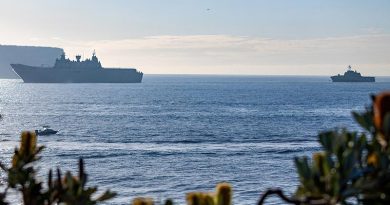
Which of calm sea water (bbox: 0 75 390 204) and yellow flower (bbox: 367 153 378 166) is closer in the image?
yellow flower (bbox: 367 153 378 166)

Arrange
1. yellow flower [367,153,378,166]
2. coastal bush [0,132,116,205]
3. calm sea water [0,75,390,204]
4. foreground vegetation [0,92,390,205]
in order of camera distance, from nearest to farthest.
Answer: foreground vegetation [0,92,390,205]
yellow flower [367,153,378,166]
coastal bush [0,132,116,205]
calm sea water [0,75,390,204]

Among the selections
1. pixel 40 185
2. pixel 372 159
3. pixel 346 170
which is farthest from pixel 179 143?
pixel 346 170

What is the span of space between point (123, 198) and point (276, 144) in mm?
40381

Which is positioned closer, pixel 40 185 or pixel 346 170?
pixel 346 170

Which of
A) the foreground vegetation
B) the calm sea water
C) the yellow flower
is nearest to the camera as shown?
the foreground vegetation

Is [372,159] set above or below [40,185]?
above

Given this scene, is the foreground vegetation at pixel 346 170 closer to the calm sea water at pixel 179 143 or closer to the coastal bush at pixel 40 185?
the coastal bush at pixel 40 185

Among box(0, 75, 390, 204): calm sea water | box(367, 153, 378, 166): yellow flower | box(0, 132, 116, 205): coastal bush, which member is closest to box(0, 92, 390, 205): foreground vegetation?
box(367, 153, 378, 166): yellow flower

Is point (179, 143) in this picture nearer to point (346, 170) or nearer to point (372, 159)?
point (372, 159)

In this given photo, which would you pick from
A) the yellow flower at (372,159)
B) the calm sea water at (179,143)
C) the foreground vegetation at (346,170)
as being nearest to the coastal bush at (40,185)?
the foreground vegetation at (346,170)

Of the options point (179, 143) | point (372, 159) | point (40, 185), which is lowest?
point (179, 143)

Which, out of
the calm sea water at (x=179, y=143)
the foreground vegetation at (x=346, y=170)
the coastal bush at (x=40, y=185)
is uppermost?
the foreground vegetation at (x=346, y=170)

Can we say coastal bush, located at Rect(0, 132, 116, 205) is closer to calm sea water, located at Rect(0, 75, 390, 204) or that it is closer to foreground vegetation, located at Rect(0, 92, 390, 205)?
foreground vegetation, located at Rect(0, 92, 390, 205)

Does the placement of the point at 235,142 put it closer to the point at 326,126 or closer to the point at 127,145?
the point at 127,145
